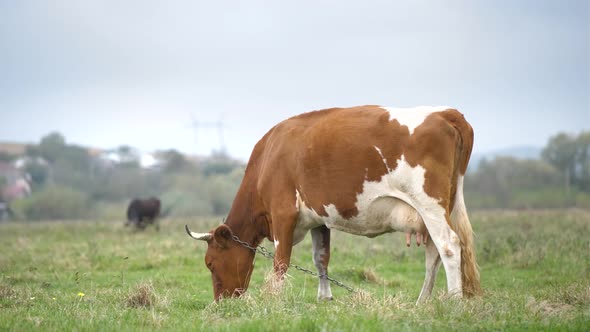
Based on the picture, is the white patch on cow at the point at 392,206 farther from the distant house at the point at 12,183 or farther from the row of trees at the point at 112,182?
the distant house at the point at 12,183

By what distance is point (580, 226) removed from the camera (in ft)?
70.3

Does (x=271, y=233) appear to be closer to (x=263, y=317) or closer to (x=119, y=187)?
(x=263, y=317)

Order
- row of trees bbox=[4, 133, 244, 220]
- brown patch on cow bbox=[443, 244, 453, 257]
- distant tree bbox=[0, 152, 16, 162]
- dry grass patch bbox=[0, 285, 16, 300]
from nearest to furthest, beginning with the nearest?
1. brown patch on cow bbox=[443, 244, 453, 257]
2. dry grass patch bbox=[0, 285, 16, 300]
3. row of trees bbox=[4, 133, 244, 220]
4. distant tree bbox=[0, 152, 16, 162]

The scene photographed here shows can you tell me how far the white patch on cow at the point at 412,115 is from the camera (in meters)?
9.05

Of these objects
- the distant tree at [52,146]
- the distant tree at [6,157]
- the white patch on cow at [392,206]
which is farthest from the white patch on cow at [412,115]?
the distant tree at [52,146]

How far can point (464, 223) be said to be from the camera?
9227 mm

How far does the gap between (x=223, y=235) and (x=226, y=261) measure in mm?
363

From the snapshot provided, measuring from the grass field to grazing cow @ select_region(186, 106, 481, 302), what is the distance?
0.56m

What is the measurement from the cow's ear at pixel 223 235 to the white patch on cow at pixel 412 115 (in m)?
2.95

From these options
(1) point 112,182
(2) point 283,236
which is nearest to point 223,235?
(2) point 283,236

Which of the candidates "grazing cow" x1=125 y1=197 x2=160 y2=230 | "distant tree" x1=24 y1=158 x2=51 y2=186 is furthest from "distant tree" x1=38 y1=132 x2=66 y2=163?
"grazing cow" x1=125 y1=197 x2=160 y2=230

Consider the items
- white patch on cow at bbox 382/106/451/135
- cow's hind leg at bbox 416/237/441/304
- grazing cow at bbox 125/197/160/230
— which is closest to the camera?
white patch on cow at bbox 382/106/451/135

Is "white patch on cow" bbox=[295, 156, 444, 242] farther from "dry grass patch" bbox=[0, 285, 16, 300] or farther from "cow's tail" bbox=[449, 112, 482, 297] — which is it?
"dry grass patch" bbox=[0, 285, 16, 300]

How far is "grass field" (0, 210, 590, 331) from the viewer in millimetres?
7133
